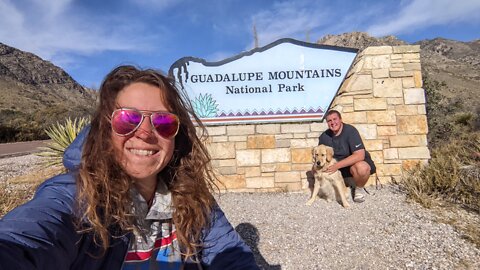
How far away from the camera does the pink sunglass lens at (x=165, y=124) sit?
148 cm

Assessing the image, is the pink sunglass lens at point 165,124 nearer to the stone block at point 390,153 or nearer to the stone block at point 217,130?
the stone block at point 217,130

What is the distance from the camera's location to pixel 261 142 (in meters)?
5.81

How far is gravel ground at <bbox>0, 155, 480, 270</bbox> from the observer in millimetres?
3004

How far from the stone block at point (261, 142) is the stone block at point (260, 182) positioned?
1.81 feet

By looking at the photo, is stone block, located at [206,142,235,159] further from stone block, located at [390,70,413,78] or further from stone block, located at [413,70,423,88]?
stone block, located at [413,70,423,88]

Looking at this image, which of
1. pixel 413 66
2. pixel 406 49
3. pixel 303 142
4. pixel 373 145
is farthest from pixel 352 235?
pixel 406 49

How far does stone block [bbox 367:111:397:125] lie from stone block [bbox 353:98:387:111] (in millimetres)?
85

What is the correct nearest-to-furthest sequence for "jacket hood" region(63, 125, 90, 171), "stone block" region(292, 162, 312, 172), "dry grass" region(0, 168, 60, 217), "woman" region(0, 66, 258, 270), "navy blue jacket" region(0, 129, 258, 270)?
"navy blue jacket" region(0, 129, 258, 270), "woman" region(0, 66, 258, 270), "jacket hood" region(63, 125, 90, 171), "dry grass" region(0, 168, 60, 217), "stone block" region(292, 162, 312, 172)

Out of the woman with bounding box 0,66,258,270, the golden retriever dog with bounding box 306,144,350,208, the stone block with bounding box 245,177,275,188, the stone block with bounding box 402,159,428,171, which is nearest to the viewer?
the woman with bounding box 0,66,258,270

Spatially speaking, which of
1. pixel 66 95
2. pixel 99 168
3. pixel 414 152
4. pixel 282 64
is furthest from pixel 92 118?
pixel 66 95

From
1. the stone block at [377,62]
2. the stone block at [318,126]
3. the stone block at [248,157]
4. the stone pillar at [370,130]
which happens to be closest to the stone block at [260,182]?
the stone pillar at [370,130]

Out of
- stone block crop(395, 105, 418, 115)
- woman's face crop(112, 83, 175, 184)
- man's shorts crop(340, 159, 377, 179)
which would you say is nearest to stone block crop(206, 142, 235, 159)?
man's shorts crop(340, 159, 377, 179)

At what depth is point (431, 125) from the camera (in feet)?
26.3

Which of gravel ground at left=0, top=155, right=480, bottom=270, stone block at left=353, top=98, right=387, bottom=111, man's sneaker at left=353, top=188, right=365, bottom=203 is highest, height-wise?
stone block at left=353, top=98, right=387, bottom=111
